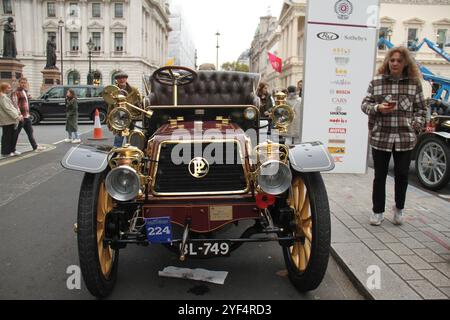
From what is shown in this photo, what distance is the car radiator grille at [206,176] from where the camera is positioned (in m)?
3.41

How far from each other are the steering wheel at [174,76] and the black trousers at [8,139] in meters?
6.53

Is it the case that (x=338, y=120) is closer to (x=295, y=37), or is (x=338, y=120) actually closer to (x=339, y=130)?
(x=339, y=130)

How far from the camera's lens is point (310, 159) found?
11.1 ft

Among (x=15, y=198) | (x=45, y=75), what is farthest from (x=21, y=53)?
(x=15, y=198)

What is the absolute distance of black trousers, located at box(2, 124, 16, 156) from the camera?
9.84 metres

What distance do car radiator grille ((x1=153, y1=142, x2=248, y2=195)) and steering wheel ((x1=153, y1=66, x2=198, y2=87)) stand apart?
132 centimetres

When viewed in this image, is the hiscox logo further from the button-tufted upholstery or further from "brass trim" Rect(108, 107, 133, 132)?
"brass trim" Rect(108, 107, 133, 132)

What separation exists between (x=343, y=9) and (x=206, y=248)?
5586mm

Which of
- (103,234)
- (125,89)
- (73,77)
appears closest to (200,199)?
(103,234)

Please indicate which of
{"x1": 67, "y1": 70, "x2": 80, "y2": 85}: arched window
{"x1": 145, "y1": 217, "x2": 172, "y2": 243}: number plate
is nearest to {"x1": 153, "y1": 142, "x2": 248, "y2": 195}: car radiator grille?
{"x1": 145, "y1": 217, "x2": 172, "y2": 243}: number plate

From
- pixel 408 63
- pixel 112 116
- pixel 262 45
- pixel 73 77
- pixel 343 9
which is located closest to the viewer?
pixel 112 116

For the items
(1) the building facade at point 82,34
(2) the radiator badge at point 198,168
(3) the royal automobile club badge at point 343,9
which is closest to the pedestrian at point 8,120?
(3) the royal automobile club badge at point 343,9
